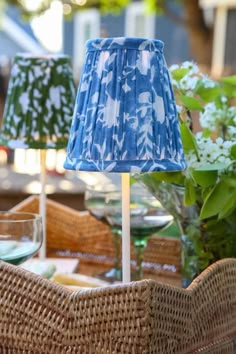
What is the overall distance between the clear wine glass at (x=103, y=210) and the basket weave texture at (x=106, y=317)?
1.72ft

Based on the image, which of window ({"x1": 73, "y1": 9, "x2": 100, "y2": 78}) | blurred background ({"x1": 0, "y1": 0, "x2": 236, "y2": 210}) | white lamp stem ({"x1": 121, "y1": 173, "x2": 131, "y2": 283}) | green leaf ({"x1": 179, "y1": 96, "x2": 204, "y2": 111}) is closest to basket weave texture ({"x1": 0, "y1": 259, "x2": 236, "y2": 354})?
white lamp stem ({"x1": 121, "y1": 173, "x2": 131, "y2": 283})

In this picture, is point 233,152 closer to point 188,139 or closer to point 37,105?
point 188,139

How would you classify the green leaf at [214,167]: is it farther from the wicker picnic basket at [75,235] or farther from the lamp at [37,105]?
the wicker picnic basket at [75,235]

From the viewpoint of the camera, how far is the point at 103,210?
4.44ft

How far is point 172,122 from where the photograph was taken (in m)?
0.87

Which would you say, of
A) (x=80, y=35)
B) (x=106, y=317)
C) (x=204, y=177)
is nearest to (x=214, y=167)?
(x=204, y=177)

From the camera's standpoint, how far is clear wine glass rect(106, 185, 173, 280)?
1306 mm

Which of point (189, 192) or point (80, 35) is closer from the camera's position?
point (189, 192)

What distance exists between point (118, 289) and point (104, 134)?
197 millimetres

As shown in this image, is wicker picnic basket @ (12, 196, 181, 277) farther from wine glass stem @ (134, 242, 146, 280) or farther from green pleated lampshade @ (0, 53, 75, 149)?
green pleated lampshade @ (0, 53, 75, 149)

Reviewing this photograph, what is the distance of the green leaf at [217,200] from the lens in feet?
3.24

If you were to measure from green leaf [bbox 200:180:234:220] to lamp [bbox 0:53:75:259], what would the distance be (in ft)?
1.18

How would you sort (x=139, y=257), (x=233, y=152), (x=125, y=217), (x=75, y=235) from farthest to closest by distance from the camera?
(x=75, y=235)
(x=139, y=257)
(x=233, y=152)
(x=125, y=217)

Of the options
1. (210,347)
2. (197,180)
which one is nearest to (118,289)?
(210,347)
